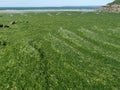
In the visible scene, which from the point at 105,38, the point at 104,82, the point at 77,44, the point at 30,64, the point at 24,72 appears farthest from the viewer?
the point at 105,38

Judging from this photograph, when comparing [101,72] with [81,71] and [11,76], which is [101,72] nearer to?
[81,71]

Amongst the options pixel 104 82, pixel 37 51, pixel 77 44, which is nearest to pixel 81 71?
pixel 104 82

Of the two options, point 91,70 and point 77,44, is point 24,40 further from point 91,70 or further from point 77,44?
point 91,70

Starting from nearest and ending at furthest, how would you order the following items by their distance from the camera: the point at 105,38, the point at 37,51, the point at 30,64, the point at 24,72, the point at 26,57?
the point at 24,72 → the point at 30,64 → the point at 26,57 → the point at 37,51 → the point at 105,38

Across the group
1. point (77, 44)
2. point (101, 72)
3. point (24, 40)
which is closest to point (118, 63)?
point (101, 72)

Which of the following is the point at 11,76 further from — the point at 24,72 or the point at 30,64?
the point at 30,64

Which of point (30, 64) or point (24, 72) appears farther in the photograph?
point (30, 64)

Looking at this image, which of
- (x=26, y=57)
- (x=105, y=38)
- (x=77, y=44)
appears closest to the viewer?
(x=26, y=57)

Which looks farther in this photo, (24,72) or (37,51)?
(37,51)

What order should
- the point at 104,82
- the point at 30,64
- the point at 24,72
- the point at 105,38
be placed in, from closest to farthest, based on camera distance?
the point at 104,82 < the point at 24,72 < the point at 30,64 < the point at 105,38
